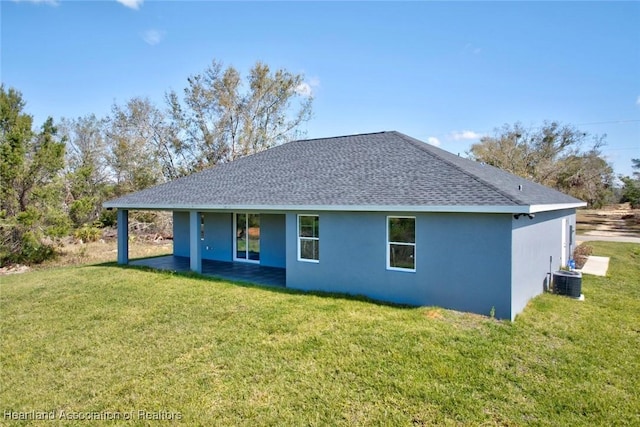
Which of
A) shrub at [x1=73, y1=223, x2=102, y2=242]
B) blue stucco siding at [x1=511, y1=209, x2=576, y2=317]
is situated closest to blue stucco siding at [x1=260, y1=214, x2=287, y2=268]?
blue stucco siding at [x1=511, y1=209, x2=576, y2=317]

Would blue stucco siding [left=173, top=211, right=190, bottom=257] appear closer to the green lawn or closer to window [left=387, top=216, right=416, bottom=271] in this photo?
the green lawn

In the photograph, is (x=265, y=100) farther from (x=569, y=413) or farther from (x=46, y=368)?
(x=569, y=413)

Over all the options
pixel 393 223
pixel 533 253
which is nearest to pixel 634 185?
pixel 533 253

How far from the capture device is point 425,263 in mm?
7898

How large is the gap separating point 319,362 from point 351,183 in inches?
214

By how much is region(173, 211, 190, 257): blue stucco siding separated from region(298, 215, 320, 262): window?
309 inches

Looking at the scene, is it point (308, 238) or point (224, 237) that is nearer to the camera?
point (308, 238)

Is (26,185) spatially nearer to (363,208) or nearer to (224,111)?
(363,208)

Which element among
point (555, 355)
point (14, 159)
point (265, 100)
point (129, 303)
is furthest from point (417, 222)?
point (265, 100)

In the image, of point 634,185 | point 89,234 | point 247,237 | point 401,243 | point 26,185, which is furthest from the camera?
point 634,185

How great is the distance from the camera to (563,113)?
1261 inches

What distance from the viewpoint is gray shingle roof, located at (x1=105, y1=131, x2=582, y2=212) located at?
7.73 m

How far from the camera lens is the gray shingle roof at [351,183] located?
773 centimetres

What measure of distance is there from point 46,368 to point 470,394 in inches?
248
